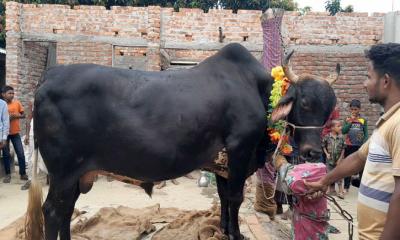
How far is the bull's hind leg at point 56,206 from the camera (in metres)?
3.31

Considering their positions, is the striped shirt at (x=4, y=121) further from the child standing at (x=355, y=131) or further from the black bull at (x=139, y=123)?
the child standing at (x=355, y=131)

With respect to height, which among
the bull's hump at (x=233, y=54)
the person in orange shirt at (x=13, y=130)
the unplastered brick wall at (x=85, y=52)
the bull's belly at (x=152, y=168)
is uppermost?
the bull's hump at (x=233, y=54)

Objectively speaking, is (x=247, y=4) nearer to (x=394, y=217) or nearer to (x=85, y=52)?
(x=85, y=52)

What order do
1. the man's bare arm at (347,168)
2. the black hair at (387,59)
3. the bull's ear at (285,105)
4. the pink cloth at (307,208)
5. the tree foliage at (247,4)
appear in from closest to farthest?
the black hair at (387,59) → the man's bare arm at (347,168) → the pink cloth at (307,208) → the bull's ear at (285,105) → the tree foliage at (247,4)

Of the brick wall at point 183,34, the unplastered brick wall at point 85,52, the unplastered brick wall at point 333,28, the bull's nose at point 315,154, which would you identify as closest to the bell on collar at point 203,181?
the brick wall at point 183,34

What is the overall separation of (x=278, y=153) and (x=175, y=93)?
3.57ft

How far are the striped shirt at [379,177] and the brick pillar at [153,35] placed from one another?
280 inches

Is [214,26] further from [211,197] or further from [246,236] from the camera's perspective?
[246,236]

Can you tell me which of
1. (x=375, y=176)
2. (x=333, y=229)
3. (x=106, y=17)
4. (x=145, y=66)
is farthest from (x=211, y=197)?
(x=375, y=176)

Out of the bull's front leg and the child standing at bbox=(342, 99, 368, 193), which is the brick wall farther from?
the bull's front leg

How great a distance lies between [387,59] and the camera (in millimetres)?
1853

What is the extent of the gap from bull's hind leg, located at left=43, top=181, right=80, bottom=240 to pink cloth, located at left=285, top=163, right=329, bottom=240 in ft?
6.03

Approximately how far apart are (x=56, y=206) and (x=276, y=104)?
212 cm

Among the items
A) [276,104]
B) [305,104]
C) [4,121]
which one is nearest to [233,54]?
[276,104]
